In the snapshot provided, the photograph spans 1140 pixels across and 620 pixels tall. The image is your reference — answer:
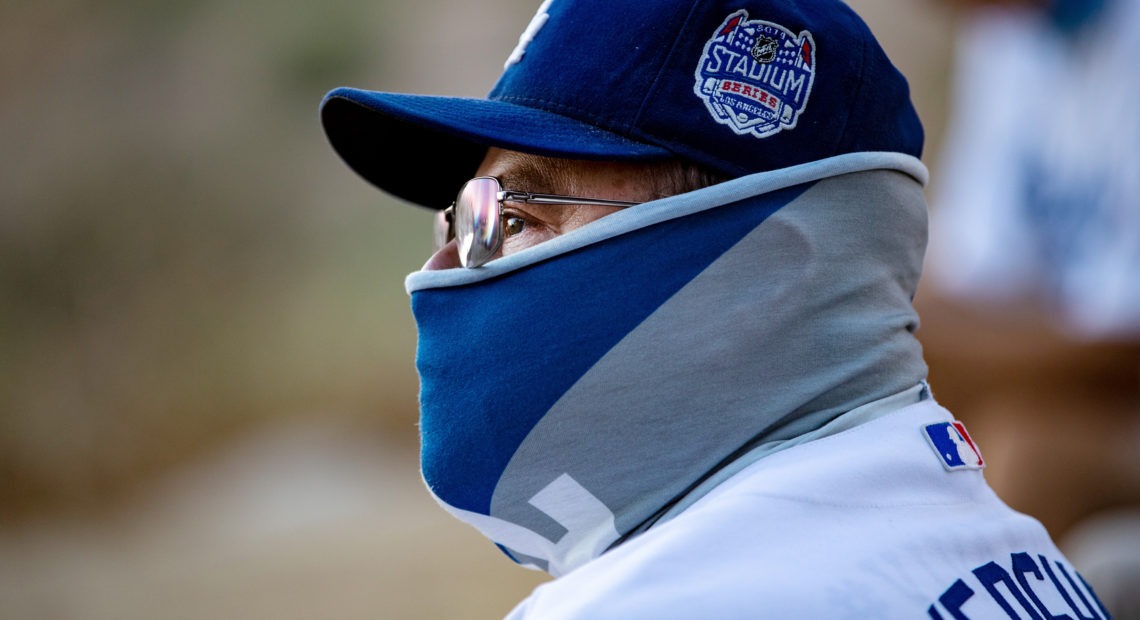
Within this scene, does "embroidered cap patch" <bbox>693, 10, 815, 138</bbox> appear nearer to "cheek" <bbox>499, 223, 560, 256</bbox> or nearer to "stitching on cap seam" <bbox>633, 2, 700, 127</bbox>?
"stitching on cap seam" <bbox>633, 2, 700, 127</bbox>

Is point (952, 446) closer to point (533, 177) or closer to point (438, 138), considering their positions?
point (533, 177)

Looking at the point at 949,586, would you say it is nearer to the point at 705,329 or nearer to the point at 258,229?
the point at 705,329

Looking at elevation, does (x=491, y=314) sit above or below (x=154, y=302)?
above

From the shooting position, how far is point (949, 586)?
117cm

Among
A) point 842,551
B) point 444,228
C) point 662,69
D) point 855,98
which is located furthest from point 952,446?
point 444,228

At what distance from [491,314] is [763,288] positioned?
16.0 inches

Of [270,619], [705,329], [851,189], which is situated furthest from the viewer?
[270,619]

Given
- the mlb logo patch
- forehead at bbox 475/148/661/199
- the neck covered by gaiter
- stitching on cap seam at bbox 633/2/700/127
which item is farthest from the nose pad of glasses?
the mlb logo patch

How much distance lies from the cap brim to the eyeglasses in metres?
0.07

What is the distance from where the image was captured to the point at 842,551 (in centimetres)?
114

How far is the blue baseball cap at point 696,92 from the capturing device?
1487 millimetres

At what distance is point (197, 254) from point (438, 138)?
5702 millimetres

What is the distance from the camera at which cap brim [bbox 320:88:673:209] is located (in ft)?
4.94

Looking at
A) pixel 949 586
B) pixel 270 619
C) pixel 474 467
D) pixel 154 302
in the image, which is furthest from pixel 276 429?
pixel 949 586
